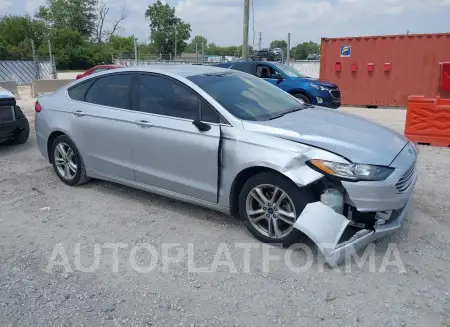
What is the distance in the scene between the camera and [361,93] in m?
14.7

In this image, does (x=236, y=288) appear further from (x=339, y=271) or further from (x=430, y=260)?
(x=430, y=260)

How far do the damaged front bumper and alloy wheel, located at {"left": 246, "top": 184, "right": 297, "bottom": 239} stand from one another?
19 cm

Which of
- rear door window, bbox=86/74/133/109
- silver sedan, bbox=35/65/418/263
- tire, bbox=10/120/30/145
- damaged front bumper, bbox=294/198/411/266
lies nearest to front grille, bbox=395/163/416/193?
silver sedan, bbox=35/65/418/263

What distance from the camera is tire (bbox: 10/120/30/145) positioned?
24.0 ft

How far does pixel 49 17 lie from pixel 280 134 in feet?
235

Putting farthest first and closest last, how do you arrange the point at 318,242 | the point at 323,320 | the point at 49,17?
the point at 49,17 → the point at 318,242 → the point at 323,320

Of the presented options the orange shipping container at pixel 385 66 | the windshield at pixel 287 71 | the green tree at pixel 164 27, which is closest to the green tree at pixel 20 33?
the green tree at pixel 164 27

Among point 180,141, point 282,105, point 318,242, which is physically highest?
point 282,105


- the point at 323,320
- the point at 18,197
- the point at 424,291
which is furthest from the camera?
the point at 18,197

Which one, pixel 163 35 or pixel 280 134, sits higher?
pixel 163 35

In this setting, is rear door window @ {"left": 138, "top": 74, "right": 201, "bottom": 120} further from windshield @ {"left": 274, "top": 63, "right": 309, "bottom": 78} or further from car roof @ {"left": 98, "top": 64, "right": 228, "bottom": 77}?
windshield @ {"left": 274, "top": 63, "right": 309, "bottom": 78}

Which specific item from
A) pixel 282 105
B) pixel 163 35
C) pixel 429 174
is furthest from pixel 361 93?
pixel 163 35

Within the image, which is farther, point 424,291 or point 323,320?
point 424,291

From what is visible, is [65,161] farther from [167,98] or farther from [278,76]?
[278,76]
